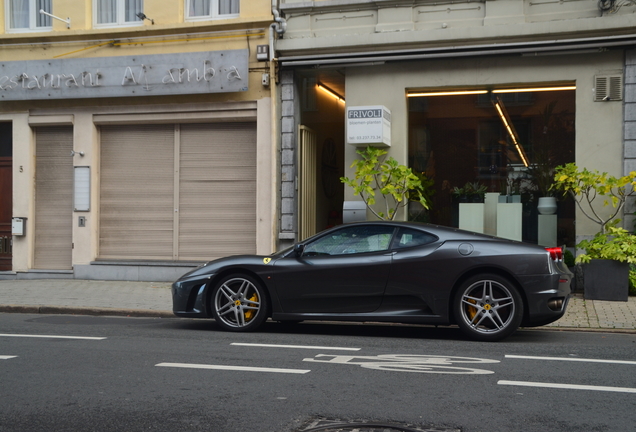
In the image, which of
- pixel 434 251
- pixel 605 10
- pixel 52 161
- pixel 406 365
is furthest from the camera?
pixel 52 161

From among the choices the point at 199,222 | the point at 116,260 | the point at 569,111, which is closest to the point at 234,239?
the point at 199,222

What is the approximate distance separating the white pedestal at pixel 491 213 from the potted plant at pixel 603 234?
45.5 inches

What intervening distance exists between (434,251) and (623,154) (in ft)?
20.1

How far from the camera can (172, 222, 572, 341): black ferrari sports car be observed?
810cm

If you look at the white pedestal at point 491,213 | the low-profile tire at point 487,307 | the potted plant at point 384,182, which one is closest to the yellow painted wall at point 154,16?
the potted plant at point 384,182

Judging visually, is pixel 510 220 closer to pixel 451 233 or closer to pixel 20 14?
pixel 451 233

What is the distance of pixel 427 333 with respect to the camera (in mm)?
8992

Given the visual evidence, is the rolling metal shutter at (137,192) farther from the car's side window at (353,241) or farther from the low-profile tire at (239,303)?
the car's side window at (353,241)

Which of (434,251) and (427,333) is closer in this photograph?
(434,251)

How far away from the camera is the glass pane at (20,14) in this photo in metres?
16.5

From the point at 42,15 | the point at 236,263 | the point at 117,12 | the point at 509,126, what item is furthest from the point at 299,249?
the point at 42,15

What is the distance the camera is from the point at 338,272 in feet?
28.1

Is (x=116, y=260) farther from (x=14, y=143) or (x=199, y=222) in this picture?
(x=14, y=143)

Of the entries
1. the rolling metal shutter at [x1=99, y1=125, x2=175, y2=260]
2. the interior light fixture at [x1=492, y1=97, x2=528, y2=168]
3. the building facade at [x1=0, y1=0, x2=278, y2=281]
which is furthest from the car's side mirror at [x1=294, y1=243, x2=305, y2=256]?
the rolling metal shutter at [x1=99, y1=125, x2=175, y2=260]
